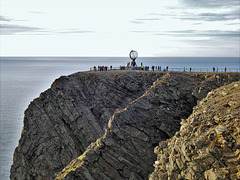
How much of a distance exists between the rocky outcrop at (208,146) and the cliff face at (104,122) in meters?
10.2

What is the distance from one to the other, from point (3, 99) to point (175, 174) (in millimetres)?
107837

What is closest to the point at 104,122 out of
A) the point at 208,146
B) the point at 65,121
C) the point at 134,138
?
the point at 65,121

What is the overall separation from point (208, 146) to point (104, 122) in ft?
106

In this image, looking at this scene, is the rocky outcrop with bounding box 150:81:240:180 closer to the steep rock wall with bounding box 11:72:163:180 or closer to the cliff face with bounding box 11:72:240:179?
the cliff face with bounding box 11:72:240:179

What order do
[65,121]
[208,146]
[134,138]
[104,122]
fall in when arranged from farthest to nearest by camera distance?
1. [65,121]
2. [104,122]
3. [134,138]
4. [208,146]

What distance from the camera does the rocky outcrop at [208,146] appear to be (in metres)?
19.9

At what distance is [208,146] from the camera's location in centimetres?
2100

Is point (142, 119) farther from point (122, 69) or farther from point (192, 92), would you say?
point (122, 69)

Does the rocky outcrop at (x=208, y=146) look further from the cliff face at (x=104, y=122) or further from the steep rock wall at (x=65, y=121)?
the steep rock wall at (x=65, y=121)

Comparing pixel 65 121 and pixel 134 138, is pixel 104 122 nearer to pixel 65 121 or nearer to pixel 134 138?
pixel 65 121

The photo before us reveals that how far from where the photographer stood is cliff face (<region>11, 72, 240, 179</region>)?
36062 mm

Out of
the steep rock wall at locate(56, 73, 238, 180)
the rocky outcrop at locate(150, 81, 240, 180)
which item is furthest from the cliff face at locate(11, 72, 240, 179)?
the rocky outcrop at locate(150, 81, 240, 180)

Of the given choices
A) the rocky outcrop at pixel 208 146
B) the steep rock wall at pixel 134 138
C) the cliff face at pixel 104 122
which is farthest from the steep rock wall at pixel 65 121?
the rocky outcrop at pixel 208 146

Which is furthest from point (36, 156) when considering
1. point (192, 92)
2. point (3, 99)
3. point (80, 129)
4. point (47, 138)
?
point (3, 99)
